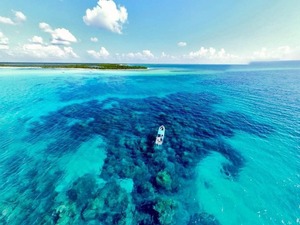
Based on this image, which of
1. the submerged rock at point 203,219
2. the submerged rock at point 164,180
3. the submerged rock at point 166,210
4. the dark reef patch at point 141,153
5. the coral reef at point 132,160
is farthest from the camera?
the submerged rock at point 164,180

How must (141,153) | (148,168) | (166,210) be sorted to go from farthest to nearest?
(141,153) → (148,168) → (166,210)

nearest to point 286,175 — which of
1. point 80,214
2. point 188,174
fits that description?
point 188,174

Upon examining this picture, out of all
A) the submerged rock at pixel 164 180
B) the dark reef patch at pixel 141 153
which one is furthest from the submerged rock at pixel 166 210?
the submerged rock at pixel 164 180

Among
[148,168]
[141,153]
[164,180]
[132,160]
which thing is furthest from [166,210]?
[141,153]

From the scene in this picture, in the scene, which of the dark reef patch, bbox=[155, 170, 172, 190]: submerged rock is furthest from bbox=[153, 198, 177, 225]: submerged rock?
bbox=[155, 170, 172, 190]: submerged rock

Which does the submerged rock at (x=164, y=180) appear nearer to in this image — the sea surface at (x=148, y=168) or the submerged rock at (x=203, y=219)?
the sea surface at (x=148, y=168)

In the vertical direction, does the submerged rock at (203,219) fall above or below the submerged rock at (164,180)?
below

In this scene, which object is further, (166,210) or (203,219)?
(166,210)

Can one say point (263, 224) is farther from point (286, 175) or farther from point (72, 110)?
point (72, 110)

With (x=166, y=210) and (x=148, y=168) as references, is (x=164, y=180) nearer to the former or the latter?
(x=148, y=168)
